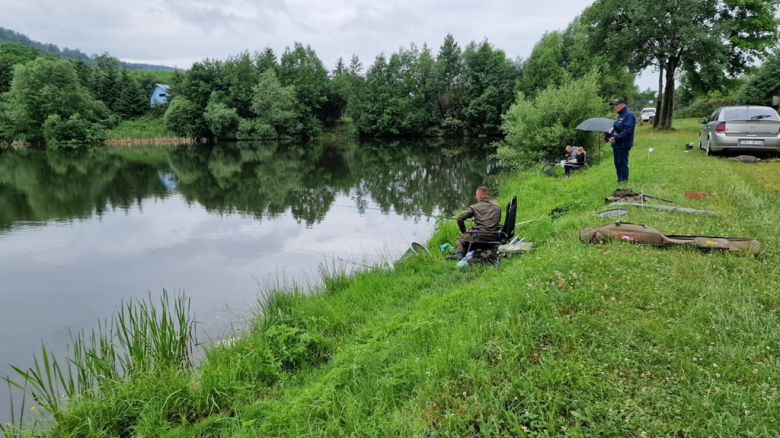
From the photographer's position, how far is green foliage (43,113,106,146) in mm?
48656

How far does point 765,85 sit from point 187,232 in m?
39.4

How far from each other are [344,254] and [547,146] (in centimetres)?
1239

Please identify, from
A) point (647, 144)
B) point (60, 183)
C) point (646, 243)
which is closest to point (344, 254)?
point (646, 243)

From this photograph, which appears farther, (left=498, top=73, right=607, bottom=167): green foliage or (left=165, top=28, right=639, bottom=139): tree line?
(left=165, top=28, right=639, bottom=139): tree line

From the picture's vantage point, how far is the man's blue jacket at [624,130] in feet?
31.3

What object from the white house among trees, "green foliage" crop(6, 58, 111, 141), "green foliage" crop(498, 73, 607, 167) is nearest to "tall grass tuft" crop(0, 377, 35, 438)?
"green foliage" crop(498, 73, 607, 167)

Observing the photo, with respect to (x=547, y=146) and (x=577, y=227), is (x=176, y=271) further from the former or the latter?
(x=547, y=146)

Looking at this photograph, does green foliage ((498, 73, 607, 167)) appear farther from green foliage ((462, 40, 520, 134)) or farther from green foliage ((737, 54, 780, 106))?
green foliage ((462, 40, 520, 134))

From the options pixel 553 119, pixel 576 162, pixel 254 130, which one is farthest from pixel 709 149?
pixel 254 130

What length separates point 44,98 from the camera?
49375 millimetres

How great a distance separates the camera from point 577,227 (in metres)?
7.09

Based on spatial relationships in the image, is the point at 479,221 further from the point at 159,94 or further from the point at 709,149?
the point at 159,94

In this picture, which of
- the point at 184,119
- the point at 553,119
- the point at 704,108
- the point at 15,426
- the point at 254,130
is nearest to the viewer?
the point at 15,426

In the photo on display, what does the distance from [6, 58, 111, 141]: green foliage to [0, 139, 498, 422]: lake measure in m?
29.6
